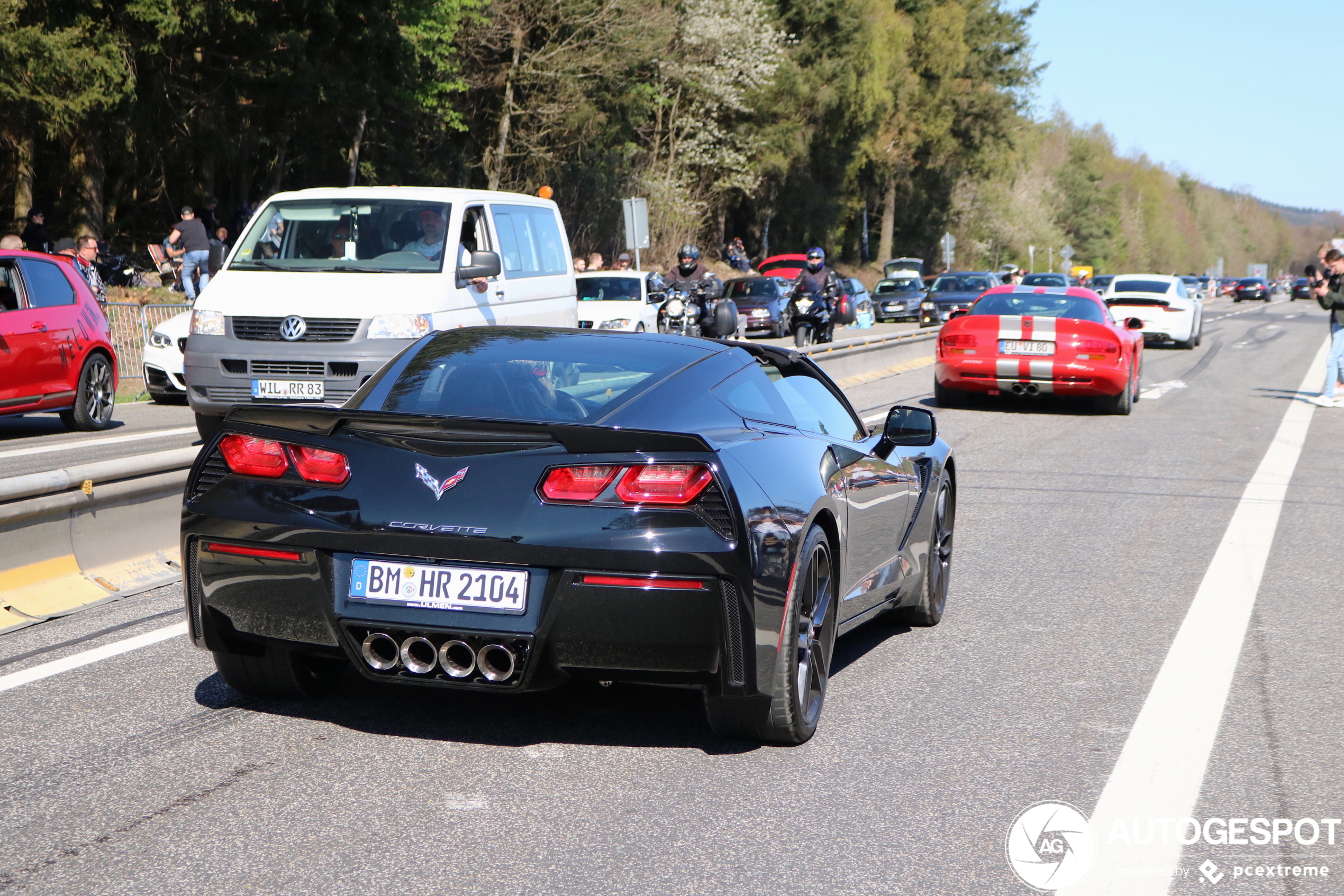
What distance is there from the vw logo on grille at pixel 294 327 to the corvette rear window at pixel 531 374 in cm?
574

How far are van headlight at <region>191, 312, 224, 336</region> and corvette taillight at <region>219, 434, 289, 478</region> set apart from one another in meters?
6.87

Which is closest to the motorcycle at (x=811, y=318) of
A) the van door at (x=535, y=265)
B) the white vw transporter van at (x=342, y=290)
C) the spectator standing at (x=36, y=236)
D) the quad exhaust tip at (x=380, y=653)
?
the van door at (x=535, y=265)

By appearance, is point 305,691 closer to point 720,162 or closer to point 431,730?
point 431,730

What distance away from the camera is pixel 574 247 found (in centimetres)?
4781

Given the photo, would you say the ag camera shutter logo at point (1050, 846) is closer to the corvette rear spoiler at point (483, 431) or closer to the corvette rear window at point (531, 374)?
the corvette rear spoiler at point (483, 431)

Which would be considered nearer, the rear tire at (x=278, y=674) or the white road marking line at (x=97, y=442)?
the rear tire at (x=278, y=674)

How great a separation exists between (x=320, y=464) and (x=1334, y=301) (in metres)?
15.9

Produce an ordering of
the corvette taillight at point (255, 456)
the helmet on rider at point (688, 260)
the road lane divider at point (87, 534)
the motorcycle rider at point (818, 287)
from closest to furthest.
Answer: the corvette taillight at point (255, 456) < the road lane divider at point (87, 534) < the helmet on rider at point (688, 260) < the motorcycle rider at point (818, 287)

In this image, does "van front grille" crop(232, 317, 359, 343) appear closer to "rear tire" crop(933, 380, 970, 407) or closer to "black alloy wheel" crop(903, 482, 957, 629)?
"black alloy wheel" crop(903, 482, 957, 629)

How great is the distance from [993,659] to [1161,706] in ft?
2.78

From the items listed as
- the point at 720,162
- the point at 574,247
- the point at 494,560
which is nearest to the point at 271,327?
the point at 494,560

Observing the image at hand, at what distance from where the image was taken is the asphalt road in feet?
12.2

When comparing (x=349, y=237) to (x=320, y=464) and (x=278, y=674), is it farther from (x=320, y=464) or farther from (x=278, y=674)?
(x=320, y=464)

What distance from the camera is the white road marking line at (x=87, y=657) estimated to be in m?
5.36
